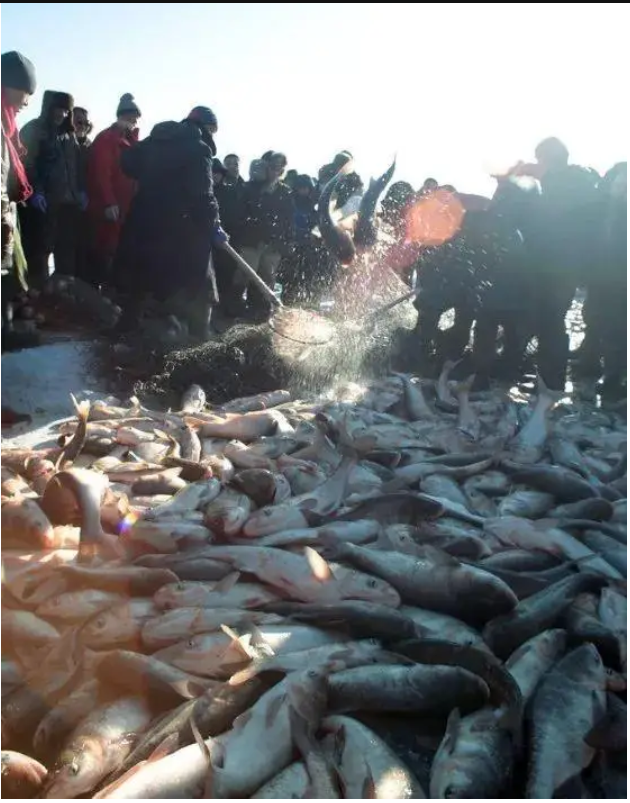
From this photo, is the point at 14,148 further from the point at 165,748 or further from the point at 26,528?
the point at 165,748

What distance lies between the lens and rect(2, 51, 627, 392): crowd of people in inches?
332

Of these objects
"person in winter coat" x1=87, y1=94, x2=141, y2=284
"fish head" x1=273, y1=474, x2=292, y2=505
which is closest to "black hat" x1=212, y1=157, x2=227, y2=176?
"person in winter coat" x1=87, y1=94, x2=141, y2=284

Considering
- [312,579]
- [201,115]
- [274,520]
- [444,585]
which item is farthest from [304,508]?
[201,115]

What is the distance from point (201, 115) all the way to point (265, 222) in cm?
218

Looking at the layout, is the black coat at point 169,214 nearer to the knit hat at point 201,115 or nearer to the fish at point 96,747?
the knit hat at point 201,115

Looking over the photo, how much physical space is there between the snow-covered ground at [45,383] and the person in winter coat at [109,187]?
1734 millimetres

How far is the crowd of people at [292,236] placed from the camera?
8.45m

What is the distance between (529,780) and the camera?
289 centimetres

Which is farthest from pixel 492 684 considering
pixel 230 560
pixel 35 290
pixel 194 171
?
pixel 35 290

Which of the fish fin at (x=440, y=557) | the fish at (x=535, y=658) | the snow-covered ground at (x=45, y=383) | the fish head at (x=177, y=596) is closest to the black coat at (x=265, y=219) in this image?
the snow-covered ground at (x=45, y=383)

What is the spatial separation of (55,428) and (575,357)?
7032 mm

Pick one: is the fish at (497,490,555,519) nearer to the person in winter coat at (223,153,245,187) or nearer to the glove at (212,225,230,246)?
the glove at (212,225,230,246)

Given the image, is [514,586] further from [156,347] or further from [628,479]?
[156,347]

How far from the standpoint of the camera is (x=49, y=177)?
857 cm
